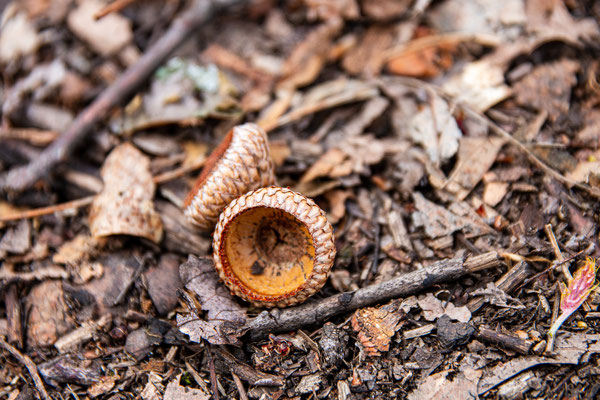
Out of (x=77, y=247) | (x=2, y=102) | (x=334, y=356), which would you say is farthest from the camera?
(x=2, y=102)

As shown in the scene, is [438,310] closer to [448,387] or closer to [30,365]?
[448,387]

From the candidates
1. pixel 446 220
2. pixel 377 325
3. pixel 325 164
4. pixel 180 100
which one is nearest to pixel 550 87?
pixel 446 220

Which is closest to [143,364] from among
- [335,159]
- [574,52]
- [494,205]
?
[335,159]

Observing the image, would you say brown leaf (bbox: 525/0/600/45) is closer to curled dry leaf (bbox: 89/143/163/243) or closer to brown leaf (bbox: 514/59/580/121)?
brown leaf (bbox: 514/59/580/121)

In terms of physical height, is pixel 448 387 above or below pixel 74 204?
below

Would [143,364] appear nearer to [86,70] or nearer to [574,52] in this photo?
[86,70]

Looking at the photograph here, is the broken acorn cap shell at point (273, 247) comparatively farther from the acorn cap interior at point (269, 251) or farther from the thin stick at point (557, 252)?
the thin stick at point (557, 252)
